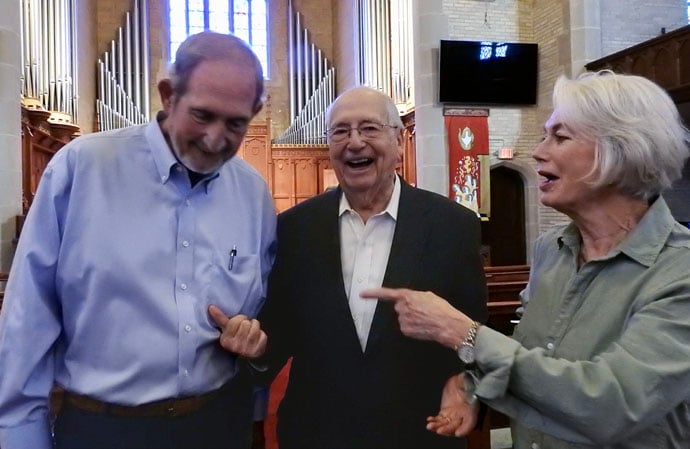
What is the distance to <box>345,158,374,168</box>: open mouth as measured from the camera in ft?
6.78

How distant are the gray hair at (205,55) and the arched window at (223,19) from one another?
14.4 m

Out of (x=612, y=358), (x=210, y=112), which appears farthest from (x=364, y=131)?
(x=612, y=358)

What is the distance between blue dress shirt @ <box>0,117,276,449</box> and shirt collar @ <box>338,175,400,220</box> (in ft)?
2.07

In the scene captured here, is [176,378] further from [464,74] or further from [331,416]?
[464,74]

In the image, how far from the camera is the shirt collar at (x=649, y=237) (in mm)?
1385

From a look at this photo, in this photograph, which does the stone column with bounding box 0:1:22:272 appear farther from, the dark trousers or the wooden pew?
the dark trousers

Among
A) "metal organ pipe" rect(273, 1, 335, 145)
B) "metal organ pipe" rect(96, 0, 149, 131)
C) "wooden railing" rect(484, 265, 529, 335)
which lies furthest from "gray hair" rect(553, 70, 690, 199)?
"metal organ pipe" rect(273, 1, 335, 145)

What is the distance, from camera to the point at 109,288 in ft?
4.85

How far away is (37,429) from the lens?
1466 millimetres

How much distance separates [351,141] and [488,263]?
7142 mm

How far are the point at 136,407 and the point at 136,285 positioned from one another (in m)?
0.30

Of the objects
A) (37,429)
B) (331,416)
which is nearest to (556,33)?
(331,416)

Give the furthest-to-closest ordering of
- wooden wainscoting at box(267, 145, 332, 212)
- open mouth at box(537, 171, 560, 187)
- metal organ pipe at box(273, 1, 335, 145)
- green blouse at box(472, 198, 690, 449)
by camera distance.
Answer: metal organ pipe at box(273, 1, 335, 145) < wooden wainscoting at box(267, 145, 332, 212) < open mouth at box(537, 171, 560, 187) < green blouse at box(472, 198, 690, 449)

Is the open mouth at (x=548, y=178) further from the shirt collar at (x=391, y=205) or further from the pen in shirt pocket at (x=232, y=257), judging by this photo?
the pen in shirt pocket at (x=232, y=257)
